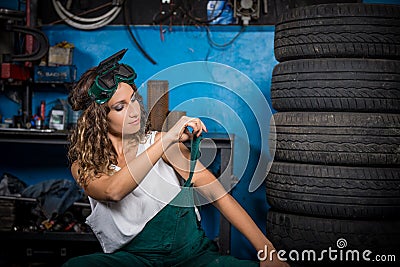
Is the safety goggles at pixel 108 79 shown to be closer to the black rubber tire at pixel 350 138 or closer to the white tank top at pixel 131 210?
the white tank top at pixel 131 210

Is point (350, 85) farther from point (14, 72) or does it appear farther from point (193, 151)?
point (14, 72)

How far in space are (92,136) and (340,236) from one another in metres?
1.21

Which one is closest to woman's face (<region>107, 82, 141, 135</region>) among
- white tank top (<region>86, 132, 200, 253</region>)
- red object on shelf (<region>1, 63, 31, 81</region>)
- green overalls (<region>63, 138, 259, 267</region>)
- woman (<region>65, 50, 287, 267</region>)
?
woman (<region>65, 50, 287, 267</region>)

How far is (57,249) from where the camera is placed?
395 centimetres

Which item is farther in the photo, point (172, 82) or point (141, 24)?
point (141, 24)

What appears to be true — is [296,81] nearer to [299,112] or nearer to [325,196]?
[299,112]

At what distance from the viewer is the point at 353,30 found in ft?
8.48

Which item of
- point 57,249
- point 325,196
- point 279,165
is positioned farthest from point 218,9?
point 57,249

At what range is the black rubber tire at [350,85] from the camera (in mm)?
2557

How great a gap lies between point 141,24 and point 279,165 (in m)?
1.69

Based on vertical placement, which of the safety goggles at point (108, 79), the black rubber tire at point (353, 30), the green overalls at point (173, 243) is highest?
the black rubber tire at point (353, 30)

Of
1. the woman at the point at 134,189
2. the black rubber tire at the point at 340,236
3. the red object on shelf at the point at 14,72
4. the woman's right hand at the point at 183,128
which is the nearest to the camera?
the woman's right hand at the point at 183,128

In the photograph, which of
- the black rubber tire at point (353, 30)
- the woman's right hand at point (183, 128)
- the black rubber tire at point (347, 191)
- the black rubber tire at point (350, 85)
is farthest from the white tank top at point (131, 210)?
the black rubber tire at point (353, 30)

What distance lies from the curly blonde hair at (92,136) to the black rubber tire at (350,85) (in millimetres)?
852
